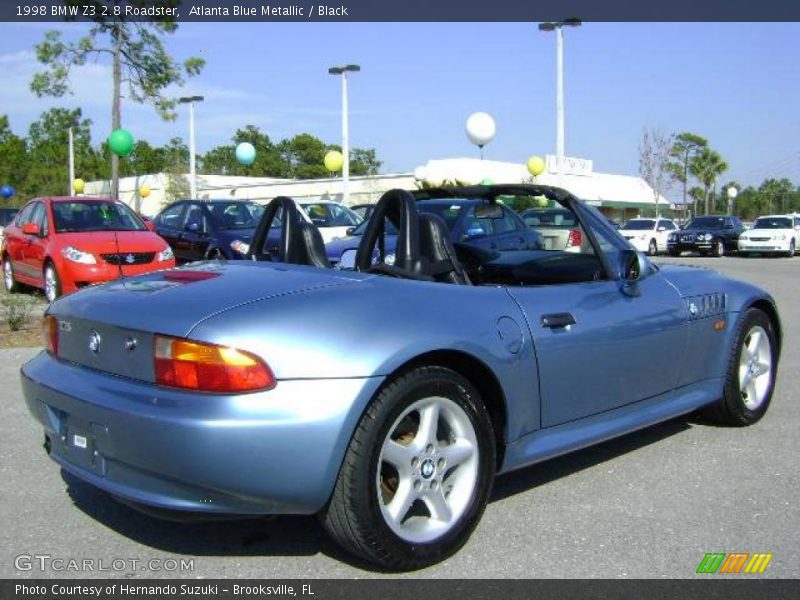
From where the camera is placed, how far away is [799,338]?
8797 millimetres

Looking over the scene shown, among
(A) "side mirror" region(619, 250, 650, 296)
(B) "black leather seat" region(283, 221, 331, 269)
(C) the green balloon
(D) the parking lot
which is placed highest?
(C) the green balloon

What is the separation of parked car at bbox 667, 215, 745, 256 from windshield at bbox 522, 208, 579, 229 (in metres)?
25.9

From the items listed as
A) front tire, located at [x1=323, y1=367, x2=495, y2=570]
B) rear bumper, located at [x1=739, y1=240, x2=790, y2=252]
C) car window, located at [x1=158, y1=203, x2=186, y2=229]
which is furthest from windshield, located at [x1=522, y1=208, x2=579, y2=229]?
rear bumper, located at [x1=739, y1=240, x2=790, y2=252]

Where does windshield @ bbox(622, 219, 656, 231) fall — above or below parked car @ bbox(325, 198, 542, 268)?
above

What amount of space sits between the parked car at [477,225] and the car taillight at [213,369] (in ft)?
5.27

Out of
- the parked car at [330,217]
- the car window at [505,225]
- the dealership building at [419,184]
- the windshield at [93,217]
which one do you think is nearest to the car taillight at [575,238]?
the car window at [505,225]

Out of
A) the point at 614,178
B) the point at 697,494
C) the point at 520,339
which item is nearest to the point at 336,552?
the point at 520,339

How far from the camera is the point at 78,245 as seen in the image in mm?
11117

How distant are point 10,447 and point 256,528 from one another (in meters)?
2.00

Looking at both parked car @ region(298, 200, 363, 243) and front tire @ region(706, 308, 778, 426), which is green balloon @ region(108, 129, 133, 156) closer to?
parked car @ region(298, 200, 363, 243)

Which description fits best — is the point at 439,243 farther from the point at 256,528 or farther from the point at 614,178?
the point at 614,178

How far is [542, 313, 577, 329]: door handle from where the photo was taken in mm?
3572

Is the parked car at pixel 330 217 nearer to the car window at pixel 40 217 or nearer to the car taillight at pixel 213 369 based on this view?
the car window at pixel 40 217

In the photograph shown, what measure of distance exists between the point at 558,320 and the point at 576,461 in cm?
113
